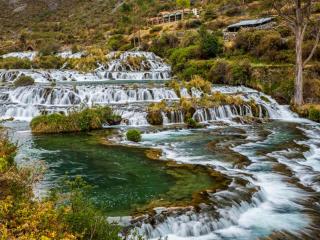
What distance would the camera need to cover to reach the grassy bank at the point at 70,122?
80.6 feet

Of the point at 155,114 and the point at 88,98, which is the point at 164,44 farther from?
the point at 155,114

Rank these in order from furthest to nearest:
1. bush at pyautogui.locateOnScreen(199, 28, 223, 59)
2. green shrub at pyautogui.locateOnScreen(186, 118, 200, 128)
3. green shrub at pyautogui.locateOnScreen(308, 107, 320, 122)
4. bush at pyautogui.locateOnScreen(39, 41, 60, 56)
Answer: bush at pyautogui.locateOnScreen(39, 41, 60, 56), bush at pyautogui.locateOnScreen(199, 28, 223, 59), green shrub at pyautogui.locateOnScreen(308, 107, 320, 122), green shrub at pyautogui.locateOnScreen(186, 118, 200, 128)

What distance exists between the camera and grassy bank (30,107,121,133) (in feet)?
80.6

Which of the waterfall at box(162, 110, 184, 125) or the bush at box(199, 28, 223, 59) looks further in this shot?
the bush at box(199, 28, 223, 59)

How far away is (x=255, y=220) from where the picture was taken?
12.1 m

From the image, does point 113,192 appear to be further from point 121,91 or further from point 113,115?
point 121,91

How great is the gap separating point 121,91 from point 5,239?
91.9 feet

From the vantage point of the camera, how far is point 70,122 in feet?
81.7

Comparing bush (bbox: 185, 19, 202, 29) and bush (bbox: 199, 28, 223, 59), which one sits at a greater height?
bush (bbox: 185, 19, 202, 29)

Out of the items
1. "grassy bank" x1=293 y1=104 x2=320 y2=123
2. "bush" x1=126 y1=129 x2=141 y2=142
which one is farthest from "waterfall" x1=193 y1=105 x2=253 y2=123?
"bush" x1=126 y1=129 x2=141 y2=142

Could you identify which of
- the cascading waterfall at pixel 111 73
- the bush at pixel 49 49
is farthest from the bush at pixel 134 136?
the bush at pixel 49 49

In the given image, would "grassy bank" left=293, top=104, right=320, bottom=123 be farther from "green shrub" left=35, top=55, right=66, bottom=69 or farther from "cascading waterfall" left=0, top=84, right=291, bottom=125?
"green shrub" left=35, top=55, right=66, bottom=69

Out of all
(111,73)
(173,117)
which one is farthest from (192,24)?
(173,117)

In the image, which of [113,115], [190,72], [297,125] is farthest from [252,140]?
[190,72]
